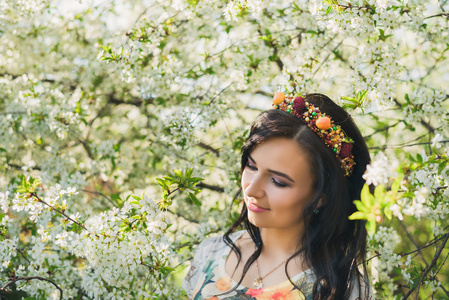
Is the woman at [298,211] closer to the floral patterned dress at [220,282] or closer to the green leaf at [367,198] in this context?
the floral patterned dress at [220,282]

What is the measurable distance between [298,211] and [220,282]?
0.50 m

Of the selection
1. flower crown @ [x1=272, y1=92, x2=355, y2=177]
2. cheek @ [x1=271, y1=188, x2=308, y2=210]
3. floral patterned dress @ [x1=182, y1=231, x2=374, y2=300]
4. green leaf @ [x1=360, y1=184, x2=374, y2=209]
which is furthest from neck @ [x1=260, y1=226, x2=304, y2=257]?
green leaf @ [x1=360, y1=184, x2=374, y2=209]

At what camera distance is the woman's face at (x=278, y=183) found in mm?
1777

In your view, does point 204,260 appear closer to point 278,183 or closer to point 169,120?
point 278,183

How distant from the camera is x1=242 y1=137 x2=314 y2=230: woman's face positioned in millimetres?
1777

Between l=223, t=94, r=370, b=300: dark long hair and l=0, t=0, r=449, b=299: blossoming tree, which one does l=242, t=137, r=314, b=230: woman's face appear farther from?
l=0, t=0, r=449, b=299: blossoming tree

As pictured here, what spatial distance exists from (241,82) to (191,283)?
Answer: 4.53 feet

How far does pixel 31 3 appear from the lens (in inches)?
118

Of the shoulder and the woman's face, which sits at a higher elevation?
the woman's face

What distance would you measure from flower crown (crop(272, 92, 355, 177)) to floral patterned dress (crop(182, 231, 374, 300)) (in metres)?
0.51

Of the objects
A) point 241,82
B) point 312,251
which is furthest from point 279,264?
point 241,82

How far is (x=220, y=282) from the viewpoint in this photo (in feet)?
6.59

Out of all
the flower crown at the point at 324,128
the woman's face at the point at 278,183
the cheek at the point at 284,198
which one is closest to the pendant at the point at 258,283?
the woman's face at the point at 278,183

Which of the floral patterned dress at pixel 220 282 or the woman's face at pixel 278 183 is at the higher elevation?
the woman's face at pixel 278 183
